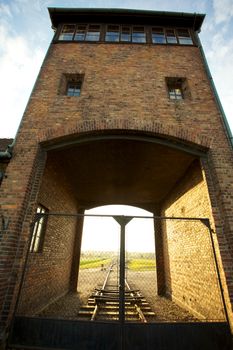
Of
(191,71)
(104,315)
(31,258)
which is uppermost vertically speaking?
(191,71)

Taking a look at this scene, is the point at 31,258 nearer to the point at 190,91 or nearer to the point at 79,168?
the point at 79,168

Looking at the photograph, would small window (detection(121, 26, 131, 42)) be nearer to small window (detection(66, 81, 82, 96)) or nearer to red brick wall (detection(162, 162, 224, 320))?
small window (detection(66, 81, 82, 96))

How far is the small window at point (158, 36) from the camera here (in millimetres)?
7719

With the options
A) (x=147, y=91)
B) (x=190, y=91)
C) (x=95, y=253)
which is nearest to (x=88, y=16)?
(x=147, y=91)

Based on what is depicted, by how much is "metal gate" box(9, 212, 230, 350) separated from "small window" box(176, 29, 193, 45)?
7.06m

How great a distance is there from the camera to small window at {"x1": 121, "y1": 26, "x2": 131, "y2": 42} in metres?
7.75

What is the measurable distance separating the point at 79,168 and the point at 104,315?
4856 millimetres

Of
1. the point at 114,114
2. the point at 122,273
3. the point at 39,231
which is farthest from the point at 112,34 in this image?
the point at 122,273

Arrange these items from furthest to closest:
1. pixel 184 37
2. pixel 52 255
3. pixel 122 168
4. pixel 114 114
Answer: pixel 184 37 < pixel 122 168 < pixel 52 255 < pixel 114 114

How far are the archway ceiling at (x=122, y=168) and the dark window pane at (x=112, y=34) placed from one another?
16.6 feet

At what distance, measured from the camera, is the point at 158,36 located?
7.91 metres

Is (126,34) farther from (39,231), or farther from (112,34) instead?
(39,231)

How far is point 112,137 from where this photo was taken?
17.4ft

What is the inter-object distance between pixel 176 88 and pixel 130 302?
7.99 meters
